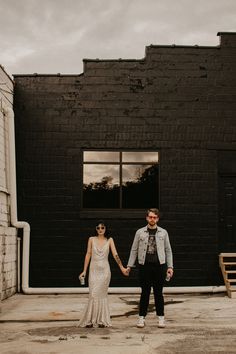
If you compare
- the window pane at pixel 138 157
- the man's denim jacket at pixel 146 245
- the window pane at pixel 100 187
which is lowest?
the man's denim jacket at pixel 146 245

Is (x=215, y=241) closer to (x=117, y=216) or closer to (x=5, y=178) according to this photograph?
(x=117, y=216)

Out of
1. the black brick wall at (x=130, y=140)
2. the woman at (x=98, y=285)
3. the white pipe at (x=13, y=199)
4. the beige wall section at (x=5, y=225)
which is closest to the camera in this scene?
the woman at (x=98, y=285)

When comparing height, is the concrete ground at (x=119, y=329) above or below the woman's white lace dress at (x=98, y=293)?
below

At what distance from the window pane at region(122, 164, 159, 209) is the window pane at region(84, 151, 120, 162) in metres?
0.38

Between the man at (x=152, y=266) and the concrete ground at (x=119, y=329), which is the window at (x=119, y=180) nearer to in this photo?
the concrete ground at (x=119, y=329)

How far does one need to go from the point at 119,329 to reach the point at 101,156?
6.15m

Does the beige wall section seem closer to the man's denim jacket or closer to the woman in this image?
the woman

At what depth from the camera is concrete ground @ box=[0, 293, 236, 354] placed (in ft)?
22.8

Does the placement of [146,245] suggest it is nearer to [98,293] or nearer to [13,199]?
[98,293]

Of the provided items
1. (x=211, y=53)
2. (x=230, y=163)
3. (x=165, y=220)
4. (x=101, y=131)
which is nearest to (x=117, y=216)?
(x=165, y=220)

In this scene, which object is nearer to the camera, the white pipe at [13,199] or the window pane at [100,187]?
the white pipe at [13,199]

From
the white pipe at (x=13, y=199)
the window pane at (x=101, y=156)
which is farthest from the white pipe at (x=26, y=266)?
the window pane at (x=101, y=156)

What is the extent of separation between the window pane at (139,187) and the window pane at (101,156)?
1.24 ft

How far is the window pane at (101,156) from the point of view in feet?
45.0
